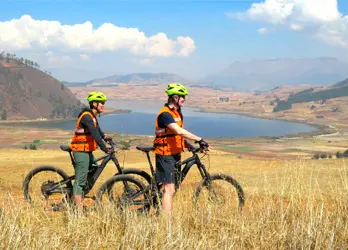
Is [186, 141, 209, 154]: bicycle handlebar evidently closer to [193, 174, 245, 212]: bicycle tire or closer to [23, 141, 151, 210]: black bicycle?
[193, 174, 245, 212]: bicycle tire

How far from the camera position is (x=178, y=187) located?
604 cm

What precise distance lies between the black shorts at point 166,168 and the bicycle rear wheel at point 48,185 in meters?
2.22

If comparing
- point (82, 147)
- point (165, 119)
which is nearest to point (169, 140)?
point (165, 119)

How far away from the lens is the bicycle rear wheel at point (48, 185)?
7440 millimetres

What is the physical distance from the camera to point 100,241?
403cm

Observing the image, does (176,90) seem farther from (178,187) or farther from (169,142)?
(178,187)

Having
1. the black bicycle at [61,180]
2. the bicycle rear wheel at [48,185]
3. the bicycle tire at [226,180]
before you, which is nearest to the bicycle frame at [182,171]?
the bicycle tire at [226,180]

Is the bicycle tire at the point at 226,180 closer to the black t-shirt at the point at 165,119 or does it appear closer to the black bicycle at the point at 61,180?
the black bicycle at the point at 61,180

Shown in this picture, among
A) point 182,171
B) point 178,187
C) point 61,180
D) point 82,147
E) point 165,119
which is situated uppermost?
point 165,119

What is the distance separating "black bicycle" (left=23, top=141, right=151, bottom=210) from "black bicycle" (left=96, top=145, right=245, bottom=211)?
208mm

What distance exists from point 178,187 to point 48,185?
289cm

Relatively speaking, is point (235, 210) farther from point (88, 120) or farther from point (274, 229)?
point (88, 120)

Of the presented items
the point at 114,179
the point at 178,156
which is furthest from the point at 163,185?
the point at 114,179

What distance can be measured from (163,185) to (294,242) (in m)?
2.31
